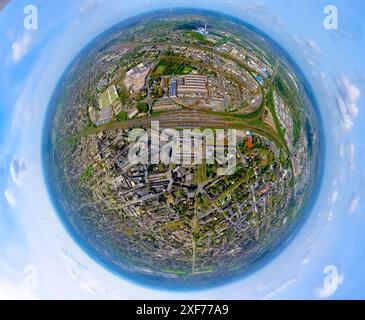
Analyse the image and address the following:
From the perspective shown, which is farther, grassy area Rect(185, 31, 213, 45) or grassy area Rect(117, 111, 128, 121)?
grassy area Rect(185, 31, 213, 45)

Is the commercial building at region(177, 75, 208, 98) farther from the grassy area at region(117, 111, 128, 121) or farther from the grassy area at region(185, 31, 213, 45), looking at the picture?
the grassy area at region(117, 111, 128, 121)

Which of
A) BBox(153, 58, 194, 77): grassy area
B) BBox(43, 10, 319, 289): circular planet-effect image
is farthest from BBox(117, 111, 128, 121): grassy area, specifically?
BBox(153, 58, 194, 77): grassy area

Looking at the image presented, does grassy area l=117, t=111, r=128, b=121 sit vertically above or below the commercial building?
below

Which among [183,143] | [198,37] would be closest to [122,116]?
[183,143]

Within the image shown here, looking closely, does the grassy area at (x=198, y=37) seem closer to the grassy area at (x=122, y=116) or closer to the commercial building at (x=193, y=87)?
the commercial building at (x=193, y=87)

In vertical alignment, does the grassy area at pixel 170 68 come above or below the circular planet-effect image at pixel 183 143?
above

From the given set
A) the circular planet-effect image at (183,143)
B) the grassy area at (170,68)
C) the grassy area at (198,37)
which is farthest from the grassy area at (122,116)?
the grassy area at (198,37)

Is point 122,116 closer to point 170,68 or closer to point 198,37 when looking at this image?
point 170,68

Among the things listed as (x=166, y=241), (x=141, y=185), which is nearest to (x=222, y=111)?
(x=141, y=185)
